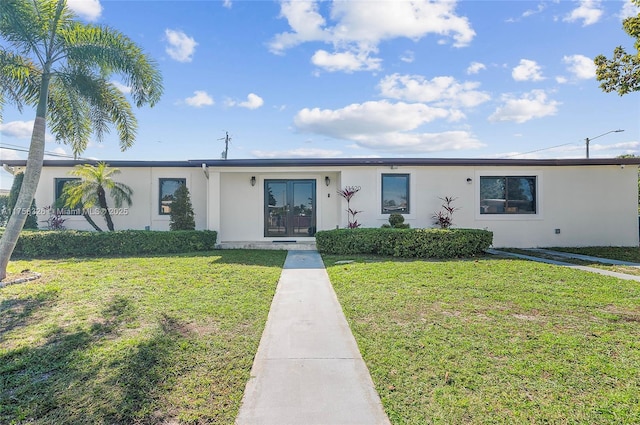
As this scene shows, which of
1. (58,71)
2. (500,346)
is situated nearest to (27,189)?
(58,71)

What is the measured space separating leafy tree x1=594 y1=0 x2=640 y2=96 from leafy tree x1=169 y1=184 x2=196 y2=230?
13.2m

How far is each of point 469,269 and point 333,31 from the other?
911 centimetres

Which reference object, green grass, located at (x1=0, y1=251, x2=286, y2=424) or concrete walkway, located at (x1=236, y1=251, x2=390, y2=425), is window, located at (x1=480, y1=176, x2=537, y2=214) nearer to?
green grass, located at (x1=0, y1=251, x2=286, y2=424)

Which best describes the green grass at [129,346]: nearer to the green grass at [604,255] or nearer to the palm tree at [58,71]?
the palm tree at [58,71]

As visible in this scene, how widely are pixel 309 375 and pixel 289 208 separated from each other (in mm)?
9773

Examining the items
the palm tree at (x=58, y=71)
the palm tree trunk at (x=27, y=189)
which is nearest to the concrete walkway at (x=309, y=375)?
the palm tree trunk at (x=27, y=189)

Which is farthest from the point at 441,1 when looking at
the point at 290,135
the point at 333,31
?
the point at 290,135

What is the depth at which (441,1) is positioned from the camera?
8.72 m

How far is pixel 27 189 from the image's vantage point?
671 centimetres

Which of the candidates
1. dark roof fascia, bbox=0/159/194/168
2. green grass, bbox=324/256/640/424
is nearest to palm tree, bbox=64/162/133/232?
dark roof fascia, bbox=0/159/194/168

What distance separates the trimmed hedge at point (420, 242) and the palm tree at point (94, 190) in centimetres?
832

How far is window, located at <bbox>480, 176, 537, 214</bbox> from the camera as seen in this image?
12234 mm

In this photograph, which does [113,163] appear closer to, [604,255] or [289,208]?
[289,208]

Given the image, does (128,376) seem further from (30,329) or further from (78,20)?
(78,20)
